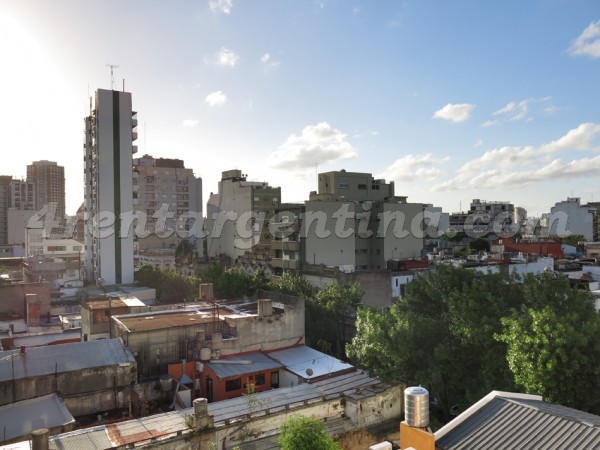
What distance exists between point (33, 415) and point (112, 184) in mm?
39863

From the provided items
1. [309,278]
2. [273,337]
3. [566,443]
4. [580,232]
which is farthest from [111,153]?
[580,232]

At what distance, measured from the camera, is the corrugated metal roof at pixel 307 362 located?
880 inches

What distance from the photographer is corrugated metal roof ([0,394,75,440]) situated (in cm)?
1634

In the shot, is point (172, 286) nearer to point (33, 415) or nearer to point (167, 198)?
point (33, 415)

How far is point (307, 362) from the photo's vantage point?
2398 centimetres

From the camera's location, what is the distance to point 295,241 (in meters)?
52.8

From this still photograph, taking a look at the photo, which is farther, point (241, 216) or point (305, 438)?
point (241, 216)

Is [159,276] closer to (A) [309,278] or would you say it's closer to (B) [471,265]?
(A) [309,278]

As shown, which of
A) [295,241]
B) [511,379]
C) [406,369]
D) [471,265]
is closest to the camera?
[511,379]

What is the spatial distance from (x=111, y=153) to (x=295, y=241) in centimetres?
2318

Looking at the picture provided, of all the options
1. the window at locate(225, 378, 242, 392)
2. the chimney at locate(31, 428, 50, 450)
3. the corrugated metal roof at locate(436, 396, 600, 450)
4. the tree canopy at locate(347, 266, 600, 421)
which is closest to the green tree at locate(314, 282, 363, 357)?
the tree canopy at locate(347, 266, 600, 421)

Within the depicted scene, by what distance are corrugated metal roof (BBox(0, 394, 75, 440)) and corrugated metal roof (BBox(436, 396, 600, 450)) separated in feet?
42.9

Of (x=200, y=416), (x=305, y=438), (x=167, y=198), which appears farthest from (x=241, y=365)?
(x=167, y=198)

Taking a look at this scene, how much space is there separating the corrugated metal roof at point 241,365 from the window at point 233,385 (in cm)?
35
